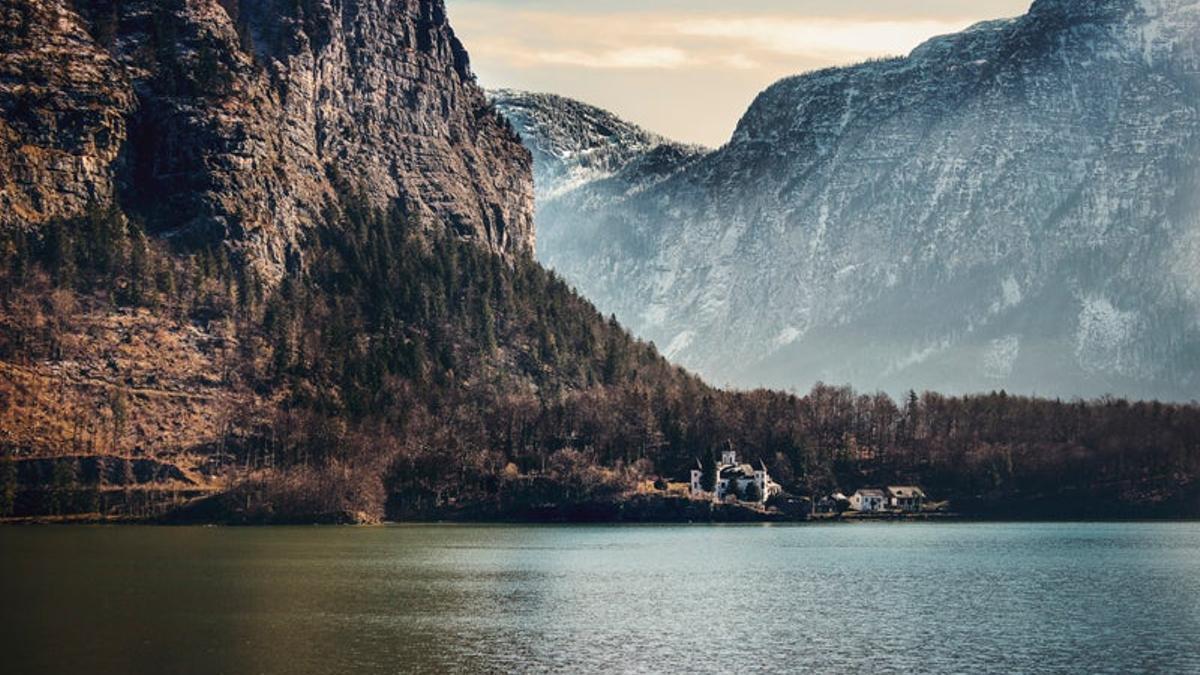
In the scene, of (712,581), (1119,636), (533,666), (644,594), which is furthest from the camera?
(712,581)

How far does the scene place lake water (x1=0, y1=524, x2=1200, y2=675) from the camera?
120375mm

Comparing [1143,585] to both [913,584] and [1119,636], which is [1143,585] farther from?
[1119,636]

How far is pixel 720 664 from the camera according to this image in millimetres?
120625

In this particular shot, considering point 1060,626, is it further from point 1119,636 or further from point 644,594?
point 644,594

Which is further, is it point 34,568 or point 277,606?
point 34,568

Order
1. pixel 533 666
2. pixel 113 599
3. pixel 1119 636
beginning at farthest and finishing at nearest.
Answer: pixel 113 599, pixel 1119 636, pixel 533 666

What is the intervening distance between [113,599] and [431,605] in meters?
27.0

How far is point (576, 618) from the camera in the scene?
14700cm

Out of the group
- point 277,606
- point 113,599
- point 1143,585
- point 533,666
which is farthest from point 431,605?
point 1143,585

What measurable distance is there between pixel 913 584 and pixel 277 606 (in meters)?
64.9

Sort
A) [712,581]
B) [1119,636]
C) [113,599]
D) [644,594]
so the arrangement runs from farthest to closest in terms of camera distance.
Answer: [712,581]
[644,594]
[113,599]
[1119,636]

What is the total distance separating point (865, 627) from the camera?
14112 centimetres

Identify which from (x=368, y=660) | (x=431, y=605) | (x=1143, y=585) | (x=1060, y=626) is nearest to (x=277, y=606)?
(x=431, y=605)

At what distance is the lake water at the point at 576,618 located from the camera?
395ft
